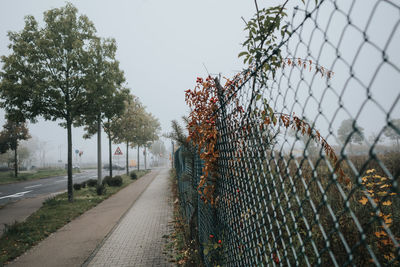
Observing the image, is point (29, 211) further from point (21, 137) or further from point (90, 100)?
point (21, 137)

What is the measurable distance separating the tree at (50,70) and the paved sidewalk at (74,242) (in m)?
3.33

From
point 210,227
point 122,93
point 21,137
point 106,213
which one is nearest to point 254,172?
point 210,227

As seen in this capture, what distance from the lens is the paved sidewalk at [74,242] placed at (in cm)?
400

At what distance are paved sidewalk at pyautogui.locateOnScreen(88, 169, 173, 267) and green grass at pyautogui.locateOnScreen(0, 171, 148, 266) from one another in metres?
1.68

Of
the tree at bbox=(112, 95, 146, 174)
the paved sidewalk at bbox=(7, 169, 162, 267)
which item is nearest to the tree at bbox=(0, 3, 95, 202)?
the paved sidewalk at bbox=(7, 169, 162, 267)

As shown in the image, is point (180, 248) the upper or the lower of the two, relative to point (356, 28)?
lower

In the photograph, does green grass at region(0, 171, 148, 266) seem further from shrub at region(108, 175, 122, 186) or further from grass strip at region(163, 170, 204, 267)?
shrub at region(108, 175, 122, 186)

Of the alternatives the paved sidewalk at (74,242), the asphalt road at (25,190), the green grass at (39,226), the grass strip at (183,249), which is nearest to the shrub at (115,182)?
the asphalt road at (25,190)

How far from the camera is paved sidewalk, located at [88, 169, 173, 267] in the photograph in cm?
380

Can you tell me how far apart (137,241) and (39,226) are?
3355 mm

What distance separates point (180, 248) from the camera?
A: 407 centimetres

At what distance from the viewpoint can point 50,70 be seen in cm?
898

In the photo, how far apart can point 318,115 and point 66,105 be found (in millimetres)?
10037

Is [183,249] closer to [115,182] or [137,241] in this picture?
[137,241]
